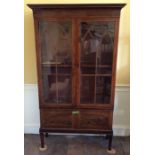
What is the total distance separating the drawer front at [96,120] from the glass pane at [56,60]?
27 centimetres

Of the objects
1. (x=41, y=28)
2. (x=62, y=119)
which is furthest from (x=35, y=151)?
(x=41, y=28)

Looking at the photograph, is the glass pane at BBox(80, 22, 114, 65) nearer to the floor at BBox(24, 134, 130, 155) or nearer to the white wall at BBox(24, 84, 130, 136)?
the white wall at BBox(24, 84, 130, 136)

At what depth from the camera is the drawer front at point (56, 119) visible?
7.25ft

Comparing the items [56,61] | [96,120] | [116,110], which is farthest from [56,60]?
[116,110]

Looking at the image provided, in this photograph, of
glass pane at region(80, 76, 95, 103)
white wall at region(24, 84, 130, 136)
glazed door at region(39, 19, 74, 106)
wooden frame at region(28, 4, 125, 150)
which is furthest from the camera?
white wall at region(24, 84, 130, 136)

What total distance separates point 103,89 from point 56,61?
2.12 feet

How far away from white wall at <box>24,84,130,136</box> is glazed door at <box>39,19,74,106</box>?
0.42 meters

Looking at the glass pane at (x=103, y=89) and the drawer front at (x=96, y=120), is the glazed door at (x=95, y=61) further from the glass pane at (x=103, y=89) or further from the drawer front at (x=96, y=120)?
the drawer front at (x=96, y=120)

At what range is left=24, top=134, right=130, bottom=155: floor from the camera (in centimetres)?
225

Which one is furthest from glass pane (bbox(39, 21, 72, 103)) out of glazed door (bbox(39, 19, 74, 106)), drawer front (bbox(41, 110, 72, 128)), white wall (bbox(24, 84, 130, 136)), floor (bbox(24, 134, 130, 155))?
floor (bbox(24, 134, 130, 155))

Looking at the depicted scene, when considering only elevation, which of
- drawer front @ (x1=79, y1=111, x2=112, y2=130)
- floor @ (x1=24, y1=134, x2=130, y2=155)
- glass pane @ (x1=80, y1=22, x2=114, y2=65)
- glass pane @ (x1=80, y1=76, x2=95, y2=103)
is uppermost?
glass pane @ (x1=80, y1=22, x2=114, y2=65)

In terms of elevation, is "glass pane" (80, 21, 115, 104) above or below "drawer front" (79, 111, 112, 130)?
above
